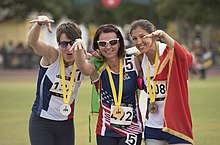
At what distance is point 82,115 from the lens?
1947 cm

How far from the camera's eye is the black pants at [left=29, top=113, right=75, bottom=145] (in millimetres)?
8461

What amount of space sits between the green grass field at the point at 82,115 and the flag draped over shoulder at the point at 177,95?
5.76 metres

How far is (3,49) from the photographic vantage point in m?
56.5

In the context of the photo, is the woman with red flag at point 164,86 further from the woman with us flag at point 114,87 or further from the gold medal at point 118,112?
the gold medal at point 118,112

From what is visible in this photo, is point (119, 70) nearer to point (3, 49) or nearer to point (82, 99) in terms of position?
point (82, 99)

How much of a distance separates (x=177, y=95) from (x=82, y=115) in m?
11.7

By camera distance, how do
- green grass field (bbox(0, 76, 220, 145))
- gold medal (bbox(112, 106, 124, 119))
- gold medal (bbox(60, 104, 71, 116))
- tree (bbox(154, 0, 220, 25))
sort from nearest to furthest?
gold medal (bbox(112, 106, 124, 119)), gold medal (bbox(60, 104, 71, 116)), green grass field (bbox(0, 76, 220, 145)), tree (bbox(154, 0, 220, 25))

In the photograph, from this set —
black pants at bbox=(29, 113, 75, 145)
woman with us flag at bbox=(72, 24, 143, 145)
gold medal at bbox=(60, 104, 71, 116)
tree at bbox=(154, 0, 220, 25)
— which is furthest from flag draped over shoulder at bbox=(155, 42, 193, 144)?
tree at bbox=(154, 0, 220, 25)

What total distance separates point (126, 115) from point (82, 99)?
17267 mm

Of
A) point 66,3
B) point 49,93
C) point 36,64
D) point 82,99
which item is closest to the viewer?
point 49,93

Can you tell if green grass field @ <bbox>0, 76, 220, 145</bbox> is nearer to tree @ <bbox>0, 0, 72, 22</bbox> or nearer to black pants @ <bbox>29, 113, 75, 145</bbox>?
black pants @ <bbox>29, 113, 75, 145</bbox>

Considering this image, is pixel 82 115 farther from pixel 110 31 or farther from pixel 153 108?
pixel 110 31

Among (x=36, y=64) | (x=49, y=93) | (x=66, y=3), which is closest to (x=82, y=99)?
(x=49, y=93)

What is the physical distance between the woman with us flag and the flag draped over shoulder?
1.19 ft
